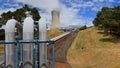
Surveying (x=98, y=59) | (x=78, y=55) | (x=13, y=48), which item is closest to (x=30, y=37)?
(x=13, y=48)

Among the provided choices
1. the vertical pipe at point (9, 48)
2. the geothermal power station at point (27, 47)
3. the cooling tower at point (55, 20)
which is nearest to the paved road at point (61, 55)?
the geothermal power station at point (27, 47)

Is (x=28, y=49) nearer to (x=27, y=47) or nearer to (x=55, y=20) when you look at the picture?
(x=27, y=47)

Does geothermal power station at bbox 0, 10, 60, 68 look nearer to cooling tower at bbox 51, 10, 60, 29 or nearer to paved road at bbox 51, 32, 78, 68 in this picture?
paved road at bbox 51, 32, 78, 68

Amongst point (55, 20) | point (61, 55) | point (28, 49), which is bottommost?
point (61, 55)

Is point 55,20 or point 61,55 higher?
point 55,20

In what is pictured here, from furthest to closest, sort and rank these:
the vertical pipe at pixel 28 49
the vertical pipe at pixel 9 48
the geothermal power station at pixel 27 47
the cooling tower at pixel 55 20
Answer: the cooling tower at pixel 55 20, the vertical pipe at pixel 9 48, the vertical pipe at pixel 28 49, the geothermal power station at pixel 27 47

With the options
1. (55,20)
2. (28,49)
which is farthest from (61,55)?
(55,20)

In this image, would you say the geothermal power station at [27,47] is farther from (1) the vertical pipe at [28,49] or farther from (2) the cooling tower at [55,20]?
(2) the cooling tower at [55,20]

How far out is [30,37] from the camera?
60.1ft

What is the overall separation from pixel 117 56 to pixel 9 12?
4631 cm

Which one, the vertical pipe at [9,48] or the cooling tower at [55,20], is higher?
the cooling tower at [55,20]

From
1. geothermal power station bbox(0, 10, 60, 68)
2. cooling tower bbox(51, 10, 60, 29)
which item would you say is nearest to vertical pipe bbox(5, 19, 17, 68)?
geothermal power station bbox(0, 10, 60, 68)

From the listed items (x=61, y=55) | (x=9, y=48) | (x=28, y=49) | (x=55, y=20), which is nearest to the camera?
(x=28, y=49)

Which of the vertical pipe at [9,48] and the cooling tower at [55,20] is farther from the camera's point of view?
the cooling tower at [55,20]
